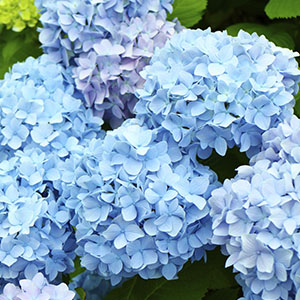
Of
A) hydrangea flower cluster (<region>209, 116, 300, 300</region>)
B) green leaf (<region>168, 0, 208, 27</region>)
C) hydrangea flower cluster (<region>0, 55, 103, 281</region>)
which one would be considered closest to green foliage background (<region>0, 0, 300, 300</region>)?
green leaf (<region>168, 0, 208, 27</region>)

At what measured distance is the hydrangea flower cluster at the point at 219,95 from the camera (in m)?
1.17

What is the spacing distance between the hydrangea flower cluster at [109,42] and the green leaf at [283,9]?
0.92 ft

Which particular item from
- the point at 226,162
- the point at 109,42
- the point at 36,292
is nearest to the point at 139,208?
the point at 36,292

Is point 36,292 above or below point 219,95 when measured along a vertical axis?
below

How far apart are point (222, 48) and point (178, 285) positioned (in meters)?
0.53

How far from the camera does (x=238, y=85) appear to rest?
45.7 inches

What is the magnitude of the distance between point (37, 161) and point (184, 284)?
1.38 ft

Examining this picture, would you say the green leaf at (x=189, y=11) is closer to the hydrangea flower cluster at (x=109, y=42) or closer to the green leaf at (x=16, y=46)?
the hydrangea flower cluster at (x=109, y=42)

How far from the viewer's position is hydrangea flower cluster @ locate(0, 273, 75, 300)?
107 centimetres

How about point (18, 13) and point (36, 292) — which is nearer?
point (36, 292)

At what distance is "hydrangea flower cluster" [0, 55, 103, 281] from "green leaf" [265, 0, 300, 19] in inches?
20.8

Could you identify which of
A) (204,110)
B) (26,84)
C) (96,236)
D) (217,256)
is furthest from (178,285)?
(26,84)

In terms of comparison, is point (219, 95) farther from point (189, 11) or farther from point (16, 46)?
point (16, 46)

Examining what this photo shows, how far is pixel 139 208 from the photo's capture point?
114 centimetres
